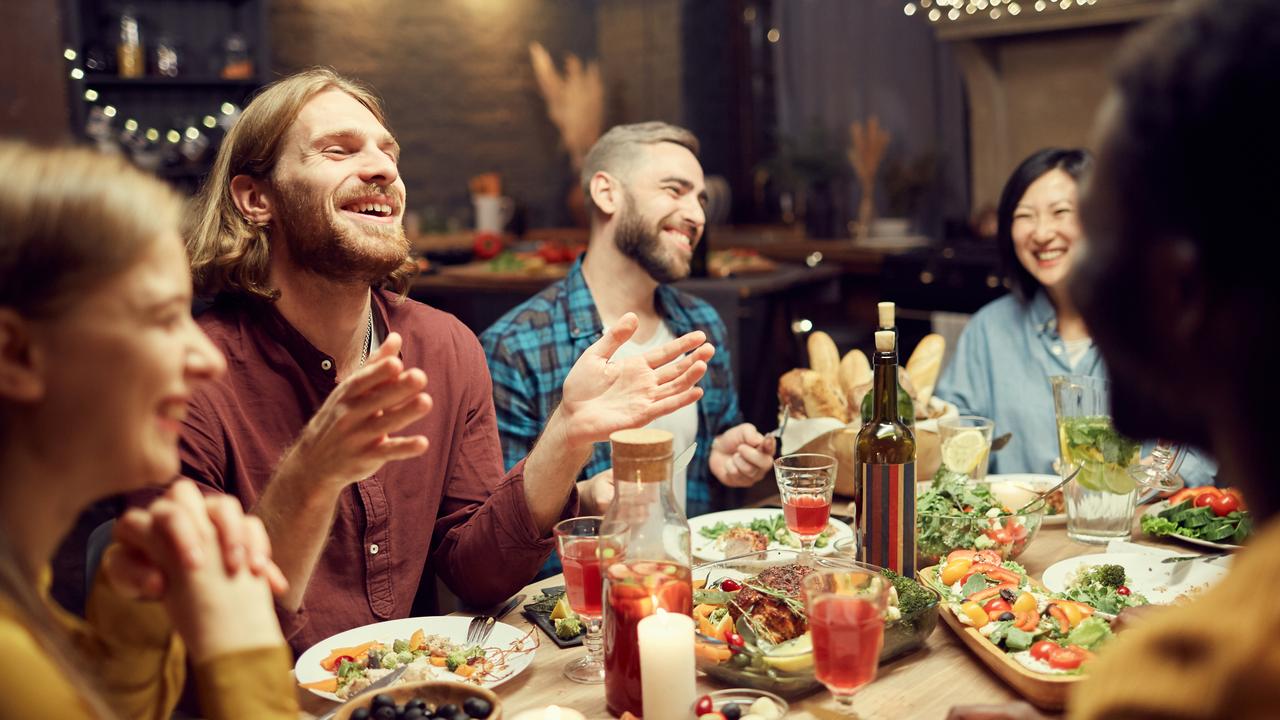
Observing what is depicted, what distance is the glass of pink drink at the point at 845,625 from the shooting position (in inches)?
47.1

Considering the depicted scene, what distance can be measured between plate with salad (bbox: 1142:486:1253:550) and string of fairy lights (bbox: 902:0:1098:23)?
4.40 metres

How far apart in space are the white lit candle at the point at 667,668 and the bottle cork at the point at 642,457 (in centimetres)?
17

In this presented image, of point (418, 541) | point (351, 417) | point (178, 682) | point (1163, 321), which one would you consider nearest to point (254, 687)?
point (178, 682)

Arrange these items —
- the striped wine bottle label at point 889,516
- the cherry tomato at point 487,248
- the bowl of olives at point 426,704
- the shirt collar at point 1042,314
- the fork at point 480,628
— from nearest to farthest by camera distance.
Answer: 1. the bowl of olives at point 426,704
2. the fork at point 480,628
3. the striped wine bottle label at point 889,516
4. the shirt collar at point 1042,314
5. the cherry tomato at point 487,248

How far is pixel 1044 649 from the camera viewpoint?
136 centimetres

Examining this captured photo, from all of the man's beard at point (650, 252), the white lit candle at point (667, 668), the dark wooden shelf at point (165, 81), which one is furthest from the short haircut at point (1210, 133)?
the dark wooden shelf at point (165, 81)

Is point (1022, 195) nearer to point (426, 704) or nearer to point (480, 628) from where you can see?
point (480, 628)

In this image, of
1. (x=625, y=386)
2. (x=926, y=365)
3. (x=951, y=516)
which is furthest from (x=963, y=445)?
(x=625, y=386)

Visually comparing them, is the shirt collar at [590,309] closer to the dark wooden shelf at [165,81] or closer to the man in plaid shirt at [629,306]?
the man in plaid shirt at [629,306]

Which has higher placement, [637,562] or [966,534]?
[637,562]

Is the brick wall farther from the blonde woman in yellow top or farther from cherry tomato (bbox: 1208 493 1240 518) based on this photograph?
the blonde woman in yellow top

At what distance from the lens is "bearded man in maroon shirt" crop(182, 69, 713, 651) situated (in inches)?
68.1

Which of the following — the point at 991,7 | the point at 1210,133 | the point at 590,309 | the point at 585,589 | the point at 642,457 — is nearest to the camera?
the point at 1210,133

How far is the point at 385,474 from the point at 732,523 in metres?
0.63
